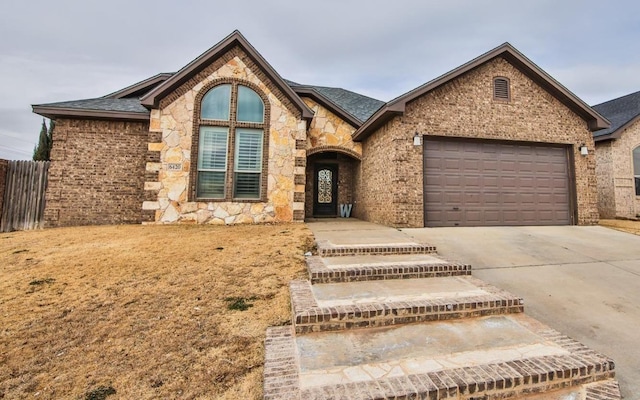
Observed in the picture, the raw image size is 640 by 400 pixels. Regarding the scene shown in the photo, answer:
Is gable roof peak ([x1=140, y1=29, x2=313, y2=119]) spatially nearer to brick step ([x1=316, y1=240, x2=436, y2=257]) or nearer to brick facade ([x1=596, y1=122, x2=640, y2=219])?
brick step ([x1=316, y1=240, x2=436, y2=257])

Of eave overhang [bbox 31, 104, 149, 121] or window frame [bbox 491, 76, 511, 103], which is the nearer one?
eave overhang [bbox 31, 104, 149, 121]

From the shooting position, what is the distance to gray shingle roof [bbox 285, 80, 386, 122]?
1194 cm

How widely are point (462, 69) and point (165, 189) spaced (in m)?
9.87

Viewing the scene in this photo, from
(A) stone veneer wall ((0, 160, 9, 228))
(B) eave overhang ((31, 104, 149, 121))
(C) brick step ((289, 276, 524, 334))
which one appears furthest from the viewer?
(B) eave overhang ((31, 104, 149, 121))

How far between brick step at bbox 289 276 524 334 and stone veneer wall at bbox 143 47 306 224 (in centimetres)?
530

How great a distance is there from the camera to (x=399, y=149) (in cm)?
792

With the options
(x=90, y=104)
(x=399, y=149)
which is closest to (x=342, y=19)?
(x=399, y=149)

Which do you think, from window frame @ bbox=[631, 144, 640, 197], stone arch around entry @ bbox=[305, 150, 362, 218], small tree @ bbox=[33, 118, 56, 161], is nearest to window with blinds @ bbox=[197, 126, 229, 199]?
stone arch around entry @ bbox=[305, 150, 362, 218]

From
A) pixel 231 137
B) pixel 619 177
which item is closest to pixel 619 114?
pixel 619 177

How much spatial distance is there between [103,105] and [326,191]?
28.9 feet

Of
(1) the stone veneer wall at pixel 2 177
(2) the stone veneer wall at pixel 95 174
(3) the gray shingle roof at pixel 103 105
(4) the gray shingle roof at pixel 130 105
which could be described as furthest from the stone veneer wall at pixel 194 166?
(1) the stone veneer wall at pixel 2 177

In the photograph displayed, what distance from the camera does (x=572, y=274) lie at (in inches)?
176

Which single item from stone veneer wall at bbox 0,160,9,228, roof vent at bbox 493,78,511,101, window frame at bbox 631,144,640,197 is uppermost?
roof vent at bbox 493,78,511,101

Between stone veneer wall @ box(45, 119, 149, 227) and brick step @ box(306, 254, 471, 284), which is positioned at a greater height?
stone veneer wall @ box(45, 119, 149, 227)
